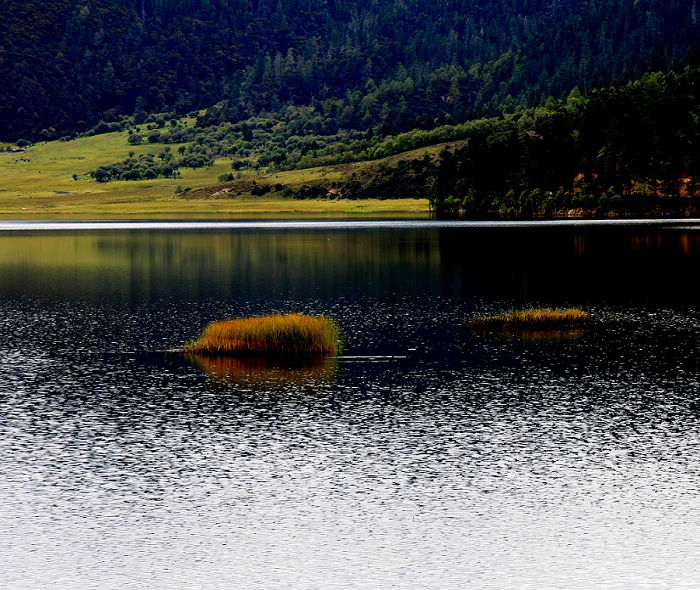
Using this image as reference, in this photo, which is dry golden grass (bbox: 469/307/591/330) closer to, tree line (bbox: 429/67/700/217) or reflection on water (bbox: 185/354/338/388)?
reflection on water (bbox: 185/354/338/388)

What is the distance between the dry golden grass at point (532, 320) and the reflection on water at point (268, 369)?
12691mm

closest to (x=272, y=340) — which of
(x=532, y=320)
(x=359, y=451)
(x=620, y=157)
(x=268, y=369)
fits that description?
(x=268, y=369)

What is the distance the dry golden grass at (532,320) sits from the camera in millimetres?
53625

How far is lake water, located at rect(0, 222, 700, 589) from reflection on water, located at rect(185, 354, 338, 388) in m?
0.21

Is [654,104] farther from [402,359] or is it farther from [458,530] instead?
[458,530]

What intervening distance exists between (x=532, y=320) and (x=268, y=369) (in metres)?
17.6

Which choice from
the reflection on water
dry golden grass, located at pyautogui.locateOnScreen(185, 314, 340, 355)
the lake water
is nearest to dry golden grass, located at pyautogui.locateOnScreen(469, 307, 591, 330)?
the lake water

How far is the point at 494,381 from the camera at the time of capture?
38.9 m

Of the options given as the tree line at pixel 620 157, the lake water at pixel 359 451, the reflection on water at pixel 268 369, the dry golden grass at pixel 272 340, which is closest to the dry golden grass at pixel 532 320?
the lake water at pixel 359 451

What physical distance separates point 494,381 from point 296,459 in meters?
12.7

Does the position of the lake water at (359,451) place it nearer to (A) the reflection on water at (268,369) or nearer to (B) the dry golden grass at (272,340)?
(A) the reflection on water at (268,369)

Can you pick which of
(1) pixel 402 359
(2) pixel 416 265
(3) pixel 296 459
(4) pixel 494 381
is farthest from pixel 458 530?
(2) pixel 416 265

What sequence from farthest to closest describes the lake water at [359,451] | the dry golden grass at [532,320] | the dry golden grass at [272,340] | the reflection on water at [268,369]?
the dry golden grass at [532,320] → the dry golden grass at [272,340] → the reflection on water at [268,369] → the lake water at [359,451]

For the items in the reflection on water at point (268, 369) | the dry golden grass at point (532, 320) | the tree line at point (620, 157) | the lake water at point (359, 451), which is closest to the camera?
the lake water at point (359, 451)
